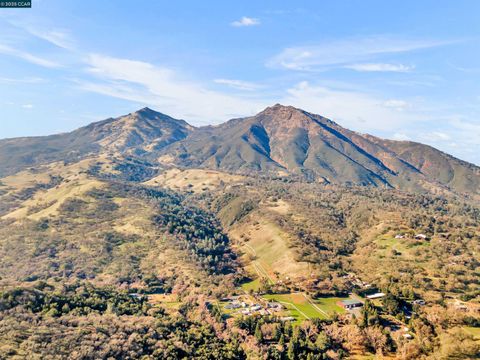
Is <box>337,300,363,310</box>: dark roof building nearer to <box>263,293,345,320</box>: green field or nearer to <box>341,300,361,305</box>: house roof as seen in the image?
<box>341,300,361,305</box>: house roof

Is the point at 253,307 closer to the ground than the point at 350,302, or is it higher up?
closer to the ground

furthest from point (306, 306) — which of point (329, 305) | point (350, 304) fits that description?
point (350, 304)

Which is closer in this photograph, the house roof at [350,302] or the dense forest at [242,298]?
the dense forest at [242,298]

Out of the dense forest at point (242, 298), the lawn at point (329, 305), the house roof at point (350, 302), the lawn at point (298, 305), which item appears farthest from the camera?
the house roof at point (350, 302)

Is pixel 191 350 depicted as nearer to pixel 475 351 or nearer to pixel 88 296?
pixel 88 296

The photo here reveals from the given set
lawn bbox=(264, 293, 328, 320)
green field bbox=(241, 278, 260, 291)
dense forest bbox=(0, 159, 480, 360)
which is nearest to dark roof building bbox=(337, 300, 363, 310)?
dense forest bbox=(0, 159, 480, 360)

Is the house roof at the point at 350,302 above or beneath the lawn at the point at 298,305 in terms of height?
above

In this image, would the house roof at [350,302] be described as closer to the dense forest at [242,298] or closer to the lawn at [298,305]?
the dense forest at [242,298]

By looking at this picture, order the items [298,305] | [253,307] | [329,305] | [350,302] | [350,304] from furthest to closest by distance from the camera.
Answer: [298,305], [329,305], [350,302], [253,307], [350,304]

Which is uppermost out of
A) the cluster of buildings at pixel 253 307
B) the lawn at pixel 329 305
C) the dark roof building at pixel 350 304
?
the dark roof building at pixel 350 304

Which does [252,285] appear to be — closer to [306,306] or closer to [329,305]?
[306,306]

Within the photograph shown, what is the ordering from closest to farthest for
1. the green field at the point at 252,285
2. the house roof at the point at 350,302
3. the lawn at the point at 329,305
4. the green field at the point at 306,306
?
the green field at the point at 306,306 < the lawn at the point at 329,305 < the house roof at the point at 350,302 < the green field at the point at 252,285

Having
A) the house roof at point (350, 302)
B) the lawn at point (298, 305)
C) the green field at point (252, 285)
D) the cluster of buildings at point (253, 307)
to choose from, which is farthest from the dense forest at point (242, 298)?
the house roof at point (350, 302)
